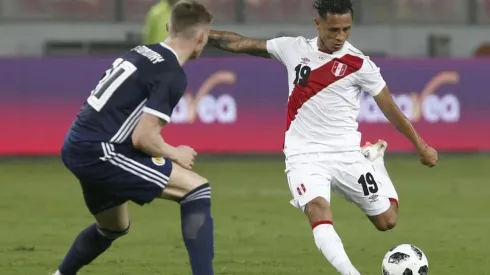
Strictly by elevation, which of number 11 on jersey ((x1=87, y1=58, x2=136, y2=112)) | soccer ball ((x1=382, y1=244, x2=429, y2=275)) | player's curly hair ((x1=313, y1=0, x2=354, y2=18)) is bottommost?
soccer ball ((x1=382, y1=244, x2=429, y2=275))

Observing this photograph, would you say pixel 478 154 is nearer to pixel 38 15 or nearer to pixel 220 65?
pixel 220 65

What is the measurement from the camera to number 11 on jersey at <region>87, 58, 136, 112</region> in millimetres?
7793

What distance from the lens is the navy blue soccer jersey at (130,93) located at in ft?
25.0

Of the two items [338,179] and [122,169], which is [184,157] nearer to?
[122,169]

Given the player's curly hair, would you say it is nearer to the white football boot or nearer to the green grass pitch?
the white football boot

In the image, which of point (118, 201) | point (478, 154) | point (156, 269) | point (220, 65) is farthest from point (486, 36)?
point (118, 201)

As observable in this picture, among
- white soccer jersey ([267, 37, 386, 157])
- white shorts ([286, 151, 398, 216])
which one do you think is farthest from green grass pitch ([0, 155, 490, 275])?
white soccer jersey ([267, 37, 386, 157])

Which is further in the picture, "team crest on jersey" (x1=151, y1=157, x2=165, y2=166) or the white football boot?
the white football boot

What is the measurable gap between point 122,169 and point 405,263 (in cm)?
216

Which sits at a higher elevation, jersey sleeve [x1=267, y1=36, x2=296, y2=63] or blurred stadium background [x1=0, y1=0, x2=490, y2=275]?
jersey sleeve [x1=267, y1=36, x2=296, y2=63]

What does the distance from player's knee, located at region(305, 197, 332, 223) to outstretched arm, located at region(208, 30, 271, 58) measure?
1240mm

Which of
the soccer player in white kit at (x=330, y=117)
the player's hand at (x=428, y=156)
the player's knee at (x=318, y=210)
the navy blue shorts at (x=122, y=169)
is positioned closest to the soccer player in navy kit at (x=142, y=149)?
the navy blue shorts at (x=122, y=169)

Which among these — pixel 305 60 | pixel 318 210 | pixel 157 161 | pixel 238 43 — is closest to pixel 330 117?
pixel 305 60

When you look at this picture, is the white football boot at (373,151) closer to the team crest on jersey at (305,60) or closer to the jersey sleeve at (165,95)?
the team crest on jersey at (305,60)
